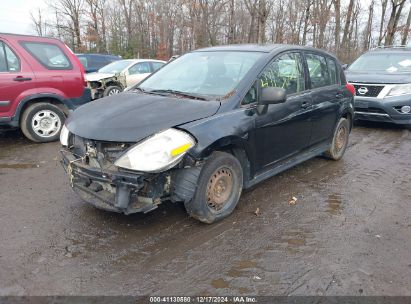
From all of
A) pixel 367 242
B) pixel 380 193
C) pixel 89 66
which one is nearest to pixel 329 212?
pixel 367 242

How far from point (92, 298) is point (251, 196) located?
7.62 ft

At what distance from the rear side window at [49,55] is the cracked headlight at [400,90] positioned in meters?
6.84

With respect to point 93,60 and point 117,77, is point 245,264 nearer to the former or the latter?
point 117,77

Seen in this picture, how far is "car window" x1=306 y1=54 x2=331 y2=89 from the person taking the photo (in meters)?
4.82

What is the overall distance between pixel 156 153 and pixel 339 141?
12.7 ft

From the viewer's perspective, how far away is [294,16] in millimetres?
38594

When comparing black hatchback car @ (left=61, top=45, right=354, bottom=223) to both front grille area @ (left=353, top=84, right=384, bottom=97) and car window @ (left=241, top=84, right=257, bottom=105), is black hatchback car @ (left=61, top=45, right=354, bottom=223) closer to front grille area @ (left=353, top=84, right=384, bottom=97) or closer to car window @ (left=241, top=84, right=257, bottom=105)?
car window @ (left=241, top=84, right=257, bottom=105)

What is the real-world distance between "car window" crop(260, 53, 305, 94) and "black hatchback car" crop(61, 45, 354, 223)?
1 centimetres

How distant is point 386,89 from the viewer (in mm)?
7828

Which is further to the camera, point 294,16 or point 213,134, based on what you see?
point 294,16

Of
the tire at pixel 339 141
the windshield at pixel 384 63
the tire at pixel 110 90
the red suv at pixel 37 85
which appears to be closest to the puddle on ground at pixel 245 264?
the tire at pixel 339 141

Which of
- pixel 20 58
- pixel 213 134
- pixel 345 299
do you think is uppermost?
pixel 20 58

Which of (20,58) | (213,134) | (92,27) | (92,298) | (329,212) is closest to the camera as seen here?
(92,298)

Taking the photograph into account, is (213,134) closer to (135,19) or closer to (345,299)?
(345,299)
